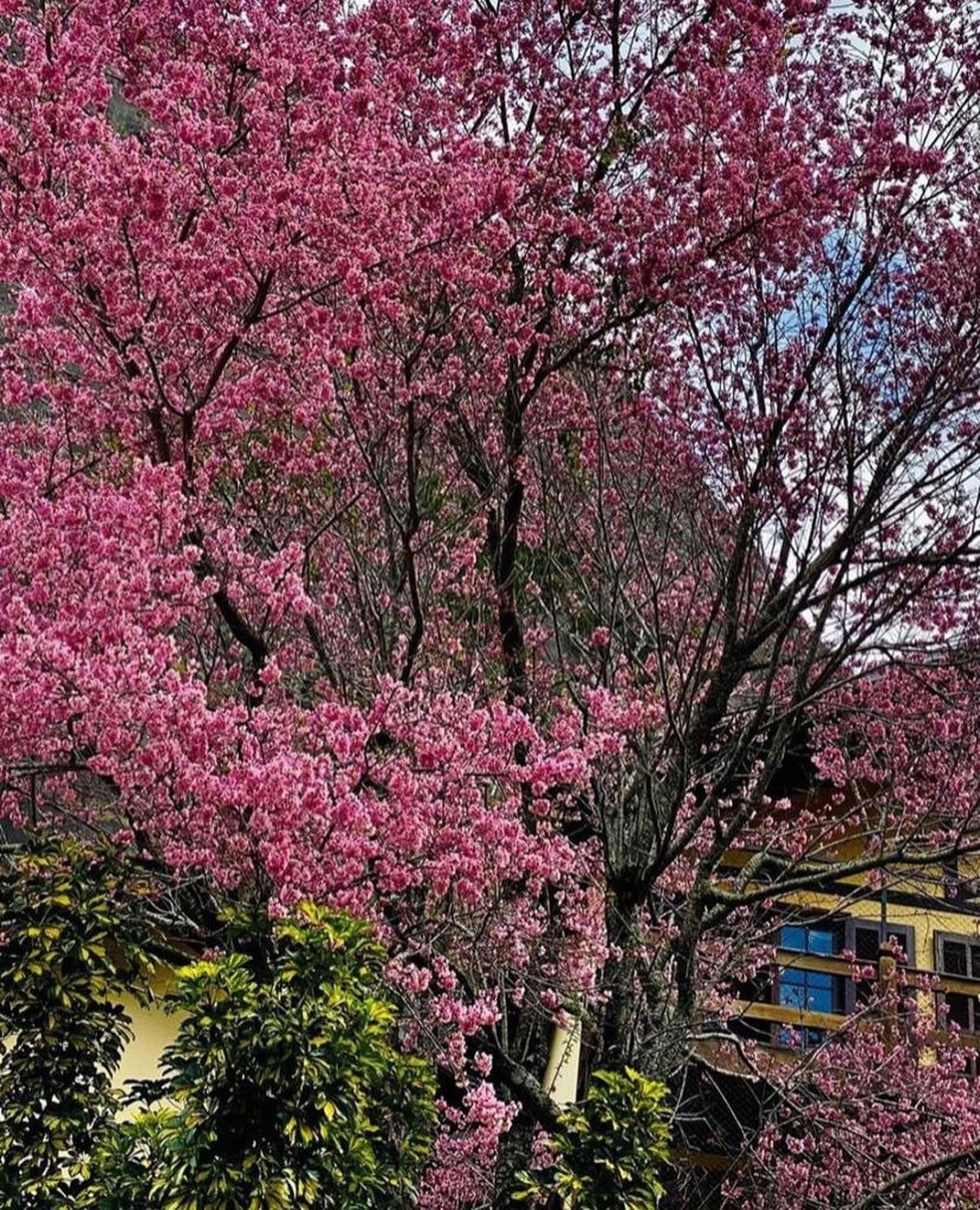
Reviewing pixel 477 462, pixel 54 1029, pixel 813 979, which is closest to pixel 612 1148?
pixel 54 1029

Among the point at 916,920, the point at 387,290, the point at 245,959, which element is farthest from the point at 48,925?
the point at 916,920

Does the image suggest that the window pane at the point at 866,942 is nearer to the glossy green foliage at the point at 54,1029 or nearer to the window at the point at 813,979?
the window at the point at 813,979

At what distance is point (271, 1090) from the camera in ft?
14.0

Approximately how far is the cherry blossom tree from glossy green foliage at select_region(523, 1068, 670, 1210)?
75 cm

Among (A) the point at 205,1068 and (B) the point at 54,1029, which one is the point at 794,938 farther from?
(A) the point at 205,1068

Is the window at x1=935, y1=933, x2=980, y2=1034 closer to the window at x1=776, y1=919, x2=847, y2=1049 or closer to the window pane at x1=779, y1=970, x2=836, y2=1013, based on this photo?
the window at x1=776, y1=919, x2=847, y2=1049

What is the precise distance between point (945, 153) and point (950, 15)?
0.95m

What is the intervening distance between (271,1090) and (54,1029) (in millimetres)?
1386

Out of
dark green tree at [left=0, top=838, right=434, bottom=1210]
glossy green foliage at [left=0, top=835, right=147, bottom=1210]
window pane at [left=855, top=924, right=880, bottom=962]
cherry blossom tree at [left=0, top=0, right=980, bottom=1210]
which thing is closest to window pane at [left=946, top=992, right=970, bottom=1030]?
window pane at [left=855, top=924, right=880, bottom=962]

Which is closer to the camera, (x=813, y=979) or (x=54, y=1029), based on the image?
(x=54, y=1029)

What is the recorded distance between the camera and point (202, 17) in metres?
6.83

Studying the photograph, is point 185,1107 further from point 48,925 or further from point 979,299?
point 979,299

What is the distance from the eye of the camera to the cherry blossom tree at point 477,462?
555 cm

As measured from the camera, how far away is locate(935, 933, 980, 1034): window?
1177 cm
